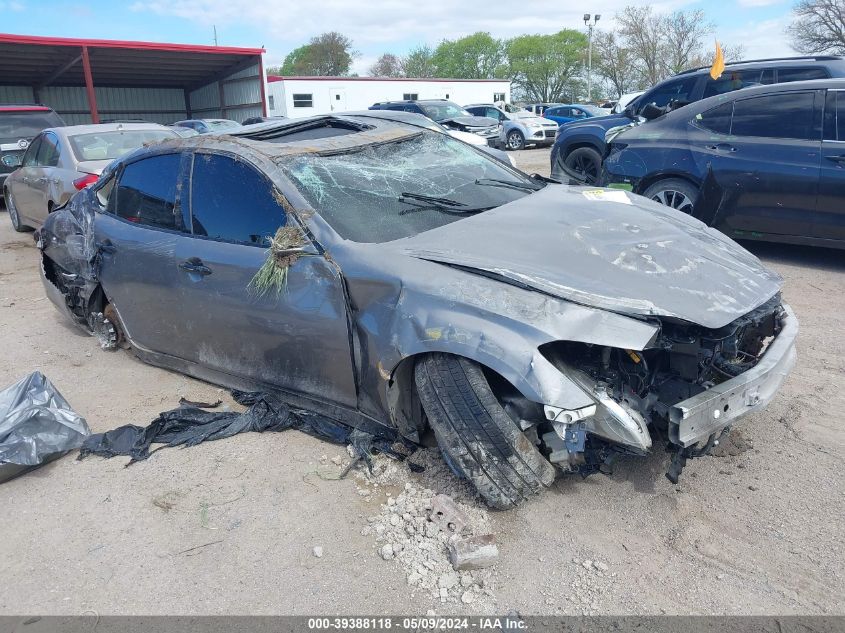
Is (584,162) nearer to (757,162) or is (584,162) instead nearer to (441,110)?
(757,162)

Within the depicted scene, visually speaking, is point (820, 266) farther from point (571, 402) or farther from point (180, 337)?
point (180, 337)

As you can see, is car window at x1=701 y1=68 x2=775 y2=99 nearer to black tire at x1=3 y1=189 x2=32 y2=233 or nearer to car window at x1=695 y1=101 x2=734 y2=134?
car window at x1=695 y1=101 x2=734 y2=134

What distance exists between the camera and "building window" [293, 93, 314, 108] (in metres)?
32.0

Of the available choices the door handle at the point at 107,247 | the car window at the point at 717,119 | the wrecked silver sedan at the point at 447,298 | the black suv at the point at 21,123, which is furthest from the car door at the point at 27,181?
the car window at the point at 717,119

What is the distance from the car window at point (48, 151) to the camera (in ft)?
28.6

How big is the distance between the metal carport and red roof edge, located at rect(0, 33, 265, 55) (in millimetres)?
28

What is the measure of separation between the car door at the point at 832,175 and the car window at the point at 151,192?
17.4ft

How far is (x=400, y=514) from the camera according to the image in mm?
A: 2979

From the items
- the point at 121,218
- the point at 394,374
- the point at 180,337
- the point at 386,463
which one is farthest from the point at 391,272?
the point at 121,218

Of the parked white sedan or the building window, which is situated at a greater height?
the building window

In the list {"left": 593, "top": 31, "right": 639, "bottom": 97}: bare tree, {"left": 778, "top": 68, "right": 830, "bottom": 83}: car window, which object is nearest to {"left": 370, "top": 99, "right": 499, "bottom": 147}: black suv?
{"left": 778, "top": 68, "right": 830, "bottom": 83}: car window

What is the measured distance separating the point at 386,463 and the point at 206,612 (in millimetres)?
1117

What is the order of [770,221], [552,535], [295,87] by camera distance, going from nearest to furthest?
[552,535], [770,221], [295,87]

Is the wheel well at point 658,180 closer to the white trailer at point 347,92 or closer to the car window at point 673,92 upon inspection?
the car window at point 673,92
